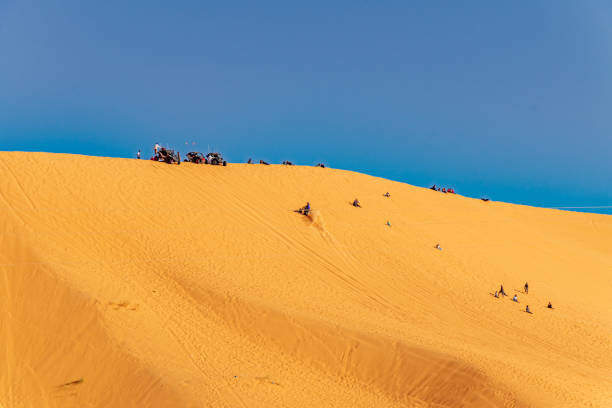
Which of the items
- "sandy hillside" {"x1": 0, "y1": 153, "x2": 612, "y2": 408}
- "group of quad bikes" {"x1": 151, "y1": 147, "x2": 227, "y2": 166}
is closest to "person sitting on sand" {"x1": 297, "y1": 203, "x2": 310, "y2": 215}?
"sandy hillside" {"x1": 0, "y1": 153, "x2": 612, "y2": 408}

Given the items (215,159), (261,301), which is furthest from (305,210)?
(261,301)

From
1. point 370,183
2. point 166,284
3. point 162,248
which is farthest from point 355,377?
point 370,183

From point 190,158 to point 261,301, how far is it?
481 inches

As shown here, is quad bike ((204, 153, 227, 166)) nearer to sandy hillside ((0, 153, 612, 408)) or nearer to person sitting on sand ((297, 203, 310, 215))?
sandy hillside ((0, 153, 612, 408))

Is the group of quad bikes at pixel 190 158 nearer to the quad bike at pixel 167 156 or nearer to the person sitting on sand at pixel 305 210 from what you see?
the quad bike at pixel 167 156

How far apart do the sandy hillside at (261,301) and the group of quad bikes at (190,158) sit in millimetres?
665

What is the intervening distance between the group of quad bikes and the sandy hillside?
0.67m

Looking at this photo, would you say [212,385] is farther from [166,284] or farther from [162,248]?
[162,248]

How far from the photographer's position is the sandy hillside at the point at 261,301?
9.88 meters

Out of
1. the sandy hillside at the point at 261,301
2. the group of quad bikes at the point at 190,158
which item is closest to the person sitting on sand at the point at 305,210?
the sandy hillside at the point at 261,301

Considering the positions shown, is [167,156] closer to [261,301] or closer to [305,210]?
[305,210]

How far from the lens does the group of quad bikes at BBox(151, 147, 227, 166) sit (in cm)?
2186

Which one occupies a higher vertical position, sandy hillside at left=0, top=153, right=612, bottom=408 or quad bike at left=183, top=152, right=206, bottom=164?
quad bike at left=183, top=152, right=206, bottom=164

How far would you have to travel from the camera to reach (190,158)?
2281cm
